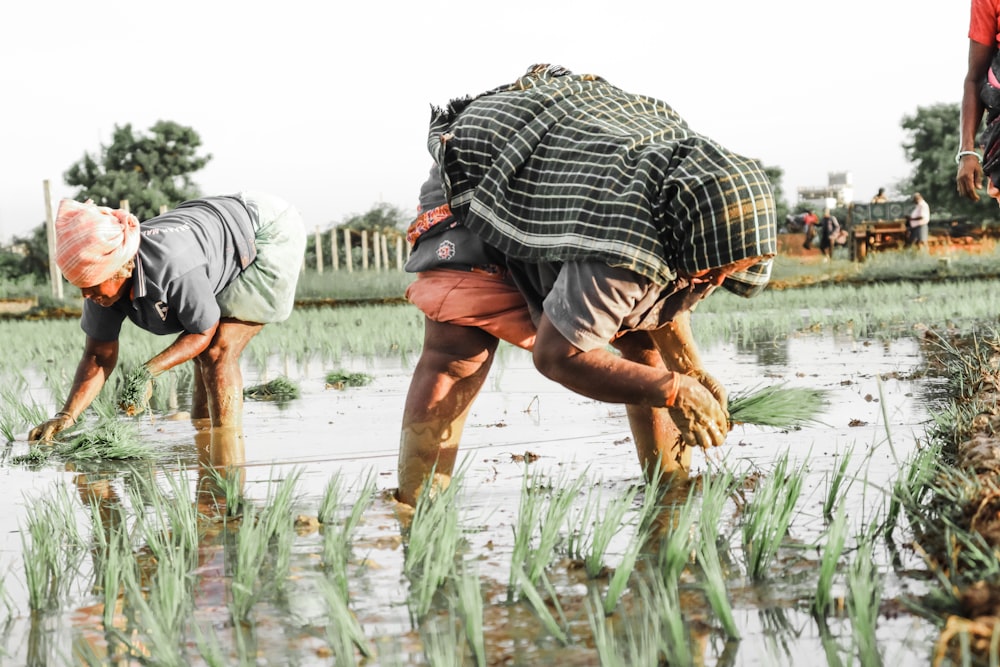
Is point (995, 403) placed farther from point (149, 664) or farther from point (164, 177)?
point (164, 177)

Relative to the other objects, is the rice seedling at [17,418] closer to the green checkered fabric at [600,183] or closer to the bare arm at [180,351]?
the bare arm at [180,351]

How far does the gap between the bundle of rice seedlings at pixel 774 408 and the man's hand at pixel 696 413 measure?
1071 millimetres

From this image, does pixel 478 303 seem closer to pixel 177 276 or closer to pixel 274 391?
pixel 177 276

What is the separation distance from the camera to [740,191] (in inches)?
104

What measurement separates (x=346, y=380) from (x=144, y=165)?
2561 cm

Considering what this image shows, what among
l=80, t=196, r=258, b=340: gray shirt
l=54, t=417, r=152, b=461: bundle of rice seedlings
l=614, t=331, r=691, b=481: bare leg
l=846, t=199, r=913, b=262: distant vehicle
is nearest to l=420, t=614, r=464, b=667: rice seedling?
l=614, t=331, r=691, b=481: bare leg

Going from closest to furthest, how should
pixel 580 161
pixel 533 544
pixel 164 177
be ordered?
pixel 533 544
pixel 580 161
pixel 164 177

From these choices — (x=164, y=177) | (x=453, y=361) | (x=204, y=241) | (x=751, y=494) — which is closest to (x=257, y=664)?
(x=453, y=361)

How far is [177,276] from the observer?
434 centimetres

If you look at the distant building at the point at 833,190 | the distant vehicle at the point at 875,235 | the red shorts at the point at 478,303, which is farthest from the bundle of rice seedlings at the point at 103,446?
the distant building at the point at 833,190

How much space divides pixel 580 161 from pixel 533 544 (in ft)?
2.93

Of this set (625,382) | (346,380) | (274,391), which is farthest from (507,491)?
(346,380)

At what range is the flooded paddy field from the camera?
1.91 meters

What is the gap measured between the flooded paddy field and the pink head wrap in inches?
25.7
